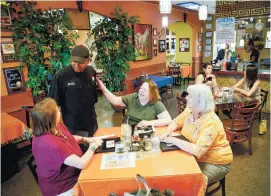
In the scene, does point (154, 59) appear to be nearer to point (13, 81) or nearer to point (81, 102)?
point (13, 81)

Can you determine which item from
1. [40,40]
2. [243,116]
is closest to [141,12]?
[40,40]

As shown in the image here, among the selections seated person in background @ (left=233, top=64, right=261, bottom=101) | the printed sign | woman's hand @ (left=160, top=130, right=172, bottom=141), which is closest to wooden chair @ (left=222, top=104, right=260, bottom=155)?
seated person in background @ (left=233, top=64, right=261, bottom=101)

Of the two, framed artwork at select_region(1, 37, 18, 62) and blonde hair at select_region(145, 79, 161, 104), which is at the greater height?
framed artwork at select_region(1, 37, 18, 62)

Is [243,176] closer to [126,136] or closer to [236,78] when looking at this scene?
[126,136]

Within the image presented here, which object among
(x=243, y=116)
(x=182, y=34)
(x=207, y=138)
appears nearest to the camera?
(x=207, y=138)

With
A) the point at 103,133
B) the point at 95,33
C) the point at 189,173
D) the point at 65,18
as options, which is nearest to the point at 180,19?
the point at 95,33

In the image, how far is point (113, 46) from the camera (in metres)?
4.84

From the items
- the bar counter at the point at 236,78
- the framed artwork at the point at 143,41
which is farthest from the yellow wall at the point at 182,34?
the bar counter at the point at 236,78

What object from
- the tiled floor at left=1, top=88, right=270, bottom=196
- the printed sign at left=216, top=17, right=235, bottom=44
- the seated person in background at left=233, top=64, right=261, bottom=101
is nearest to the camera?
the tiled floor at left=1, top=88, right=270, bottom=196

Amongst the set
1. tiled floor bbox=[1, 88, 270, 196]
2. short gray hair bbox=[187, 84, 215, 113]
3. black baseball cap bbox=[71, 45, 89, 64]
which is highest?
black baseball cap bbox=[71, 45, 89, 64]

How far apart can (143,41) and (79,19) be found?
2300 mm

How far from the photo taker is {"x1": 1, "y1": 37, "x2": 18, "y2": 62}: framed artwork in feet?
11.4

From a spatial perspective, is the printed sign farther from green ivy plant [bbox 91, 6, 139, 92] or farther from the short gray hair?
the short gray hair

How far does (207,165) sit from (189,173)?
1.55ft
